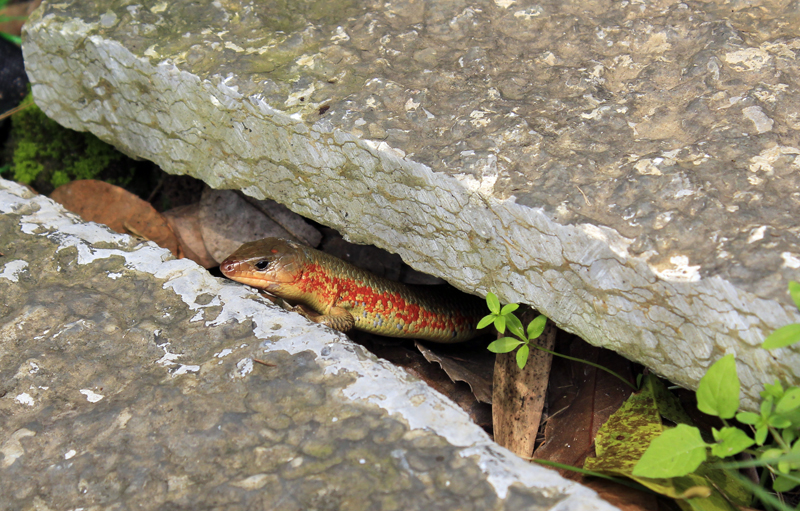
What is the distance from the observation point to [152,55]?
2.61 m

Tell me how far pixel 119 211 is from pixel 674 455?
9.55 feet

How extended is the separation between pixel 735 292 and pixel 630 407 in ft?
2.39

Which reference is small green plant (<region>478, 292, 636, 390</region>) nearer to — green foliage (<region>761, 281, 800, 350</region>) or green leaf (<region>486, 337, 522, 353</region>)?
green leaf (<region>486, 337, 522, 353</region>)

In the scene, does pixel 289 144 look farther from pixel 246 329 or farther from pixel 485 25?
pixel 485 25

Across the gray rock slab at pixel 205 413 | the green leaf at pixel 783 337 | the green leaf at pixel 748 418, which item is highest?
the green leaf at pixel 783 337

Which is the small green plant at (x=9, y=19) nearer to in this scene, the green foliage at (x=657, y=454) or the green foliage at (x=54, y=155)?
the green foliage at (x=54, y=155)

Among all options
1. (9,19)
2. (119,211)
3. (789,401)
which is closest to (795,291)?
(789,401)

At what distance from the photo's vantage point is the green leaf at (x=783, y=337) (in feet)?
4.66

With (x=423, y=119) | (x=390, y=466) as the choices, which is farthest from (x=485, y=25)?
(x=390, y=466)

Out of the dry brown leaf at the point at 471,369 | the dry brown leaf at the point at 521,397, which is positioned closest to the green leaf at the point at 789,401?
the dry brown leaf at the point at 521,397

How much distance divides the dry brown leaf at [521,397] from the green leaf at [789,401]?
0.97 metres

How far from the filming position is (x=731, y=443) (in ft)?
4.98

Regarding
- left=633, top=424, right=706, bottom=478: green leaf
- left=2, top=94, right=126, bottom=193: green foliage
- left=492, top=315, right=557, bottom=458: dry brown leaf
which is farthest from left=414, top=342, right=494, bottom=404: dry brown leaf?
left=2, top=94, right=126, bottom=193: green foliage

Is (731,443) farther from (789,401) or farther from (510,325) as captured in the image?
(510,325)
